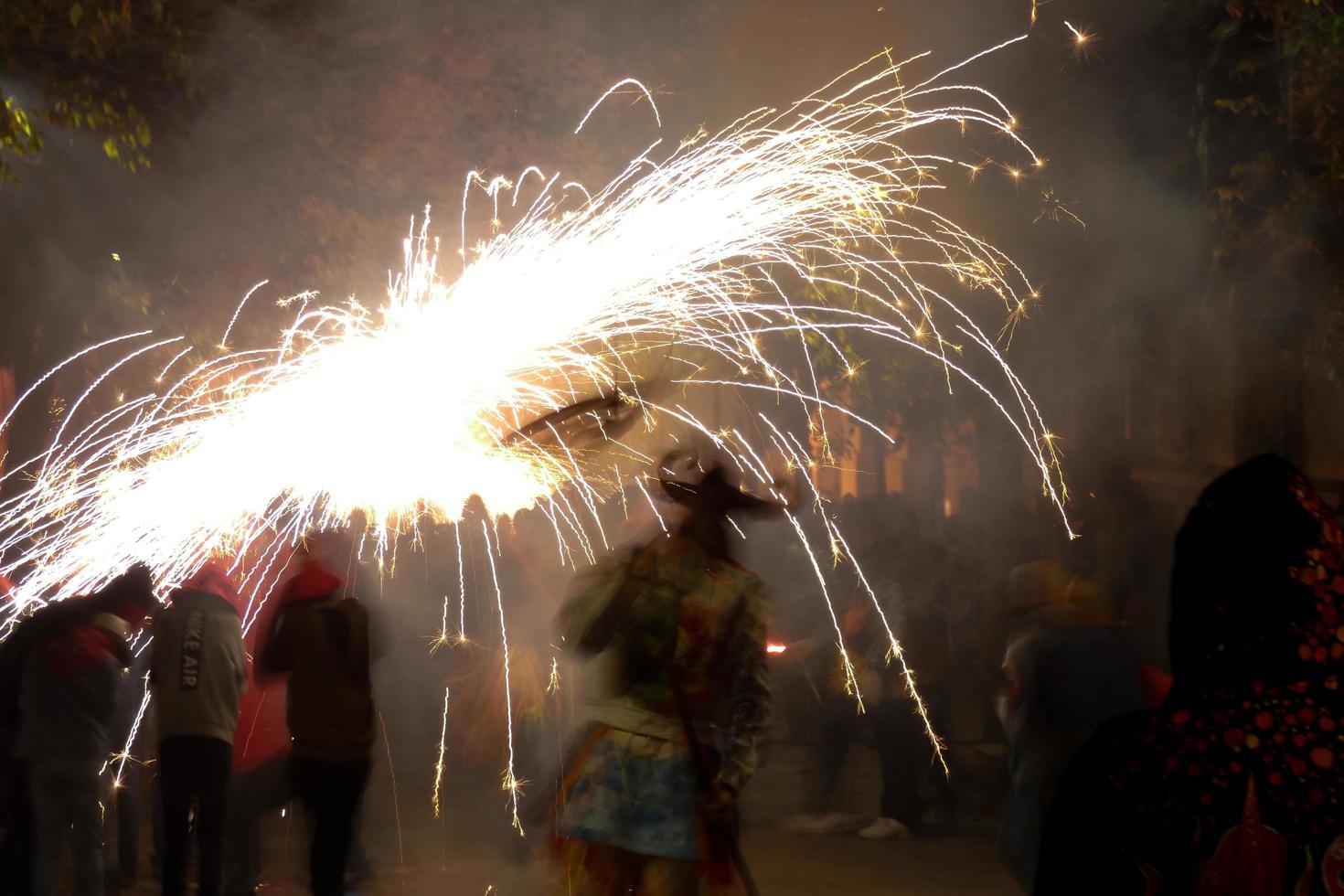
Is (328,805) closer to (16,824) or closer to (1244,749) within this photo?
(16,824)

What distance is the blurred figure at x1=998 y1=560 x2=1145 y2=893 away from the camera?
529cm

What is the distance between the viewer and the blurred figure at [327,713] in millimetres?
5406

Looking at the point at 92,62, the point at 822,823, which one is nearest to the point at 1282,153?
the point at 822,823

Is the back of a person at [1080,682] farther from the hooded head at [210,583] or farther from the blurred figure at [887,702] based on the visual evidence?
the hooded head at [210,583]

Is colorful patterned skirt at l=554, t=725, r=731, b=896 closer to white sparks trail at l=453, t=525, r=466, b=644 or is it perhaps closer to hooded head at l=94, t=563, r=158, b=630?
hooded head at l=94, t=563, r=158, b=630

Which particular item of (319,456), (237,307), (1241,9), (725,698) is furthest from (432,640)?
(1241,9)

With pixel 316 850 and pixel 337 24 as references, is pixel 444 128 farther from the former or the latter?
pixel 316 850

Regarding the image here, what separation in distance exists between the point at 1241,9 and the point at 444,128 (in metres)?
6.16

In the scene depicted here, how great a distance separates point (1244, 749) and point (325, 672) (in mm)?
4111

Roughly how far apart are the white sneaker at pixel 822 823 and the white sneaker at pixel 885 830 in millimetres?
163

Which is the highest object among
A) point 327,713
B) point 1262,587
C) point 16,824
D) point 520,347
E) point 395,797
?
point 520,347

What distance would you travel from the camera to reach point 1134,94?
987 centimetres

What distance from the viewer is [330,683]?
5.43 m

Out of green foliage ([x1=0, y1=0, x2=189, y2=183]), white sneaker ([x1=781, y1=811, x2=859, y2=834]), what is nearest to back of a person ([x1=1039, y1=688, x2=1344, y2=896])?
white sneaker ([x1=781, y1=811, x2=859, y2=834])
